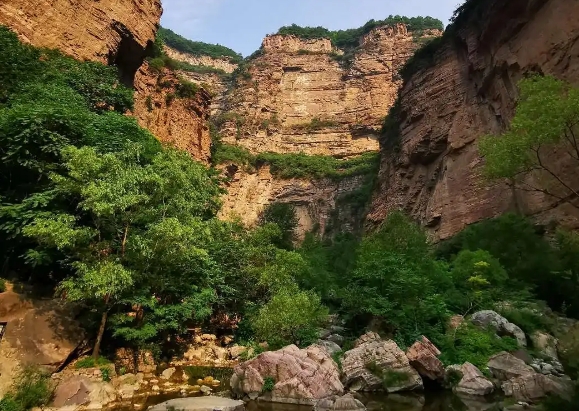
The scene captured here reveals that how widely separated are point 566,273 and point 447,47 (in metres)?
24.8

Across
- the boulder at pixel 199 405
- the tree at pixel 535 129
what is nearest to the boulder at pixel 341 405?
the boulder at pixel 199 405

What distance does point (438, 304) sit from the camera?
54.7ft

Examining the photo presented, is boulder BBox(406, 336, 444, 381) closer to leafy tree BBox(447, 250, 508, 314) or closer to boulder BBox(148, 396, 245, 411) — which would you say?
boulder BBox(148, 396, 245, 411)

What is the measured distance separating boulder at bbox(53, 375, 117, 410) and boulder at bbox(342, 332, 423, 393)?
6.49 m

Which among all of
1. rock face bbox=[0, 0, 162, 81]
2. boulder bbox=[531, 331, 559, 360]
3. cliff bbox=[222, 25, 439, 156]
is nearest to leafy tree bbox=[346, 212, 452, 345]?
boulder bbox=[531, 331, 559, 360]

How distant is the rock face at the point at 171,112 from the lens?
33688mm

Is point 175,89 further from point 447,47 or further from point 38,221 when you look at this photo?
point 38,221

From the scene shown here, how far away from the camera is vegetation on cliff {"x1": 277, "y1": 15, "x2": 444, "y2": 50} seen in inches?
3044

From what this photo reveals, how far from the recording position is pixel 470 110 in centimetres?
3422

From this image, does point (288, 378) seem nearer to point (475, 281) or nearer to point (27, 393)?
point (27, 393)

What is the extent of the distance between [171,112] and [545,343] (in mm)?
30951

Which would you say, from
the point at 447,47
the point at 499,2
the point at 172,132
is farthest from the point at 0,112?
the point at 447,47

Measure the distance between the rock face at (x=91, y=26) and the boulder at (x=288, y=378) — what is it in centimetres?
2041

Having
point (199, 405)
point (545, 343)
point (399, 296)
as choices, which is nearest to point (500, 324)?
point (545, 343)
